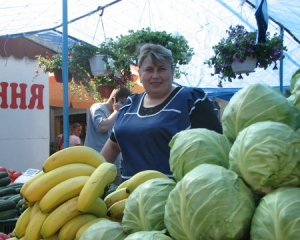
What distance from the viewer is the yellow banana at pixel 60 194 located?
185 cm

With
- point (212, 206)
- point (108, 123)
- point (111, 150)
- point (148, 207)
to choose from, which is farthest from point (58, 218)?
point (108, 123)

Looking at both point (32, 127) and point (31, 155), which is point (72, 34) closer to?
point (32, 127)

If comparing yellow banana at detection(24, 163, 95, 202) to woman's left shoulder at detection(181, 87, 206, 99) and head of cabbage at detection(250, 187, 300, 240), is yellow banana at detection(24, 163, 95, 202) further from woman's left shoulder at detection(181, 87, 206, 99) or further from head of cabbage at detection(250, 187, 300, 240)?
head of cabbage at detection(250, 187, 300, 240)

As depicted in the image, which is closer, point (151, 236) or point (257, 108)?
point (151, 236)

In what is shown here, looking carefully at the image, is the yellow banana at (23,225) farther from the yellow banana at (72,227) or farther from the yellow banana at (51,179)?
the yellow banana at (72,227)

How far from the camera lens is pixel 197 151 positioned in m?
1.36

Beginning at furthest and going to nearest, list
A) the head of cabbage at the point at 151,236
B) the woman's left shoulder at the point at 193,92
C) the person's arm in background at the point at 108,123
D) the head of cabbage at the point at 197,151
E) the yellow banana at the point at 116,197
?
1. the person's arm in background at the point at 108,123
2. the woman's left shoulder at the point at 193,92
3. the yellow banana at the point at 116,197
4. the head of cabbage at the point at 197,151
5. the head of cabbage at the point at 151,236

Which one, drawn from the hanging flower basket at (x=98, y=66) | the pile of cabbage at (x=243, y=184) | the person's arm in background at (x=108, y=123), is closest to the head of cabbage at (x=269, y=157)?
the pile of cabbage at (x=243, y=184)

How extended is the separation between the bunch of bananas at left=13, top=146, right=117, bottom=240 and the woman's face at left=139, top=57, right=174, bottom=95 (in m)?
0.87

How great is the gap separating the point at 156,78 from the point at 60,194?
1.13 metres

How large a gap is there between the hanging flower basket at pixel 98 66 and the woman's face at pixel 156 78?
3.12 metres

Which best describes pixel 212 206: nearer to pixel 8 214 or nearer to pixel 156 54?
pixel 156 54

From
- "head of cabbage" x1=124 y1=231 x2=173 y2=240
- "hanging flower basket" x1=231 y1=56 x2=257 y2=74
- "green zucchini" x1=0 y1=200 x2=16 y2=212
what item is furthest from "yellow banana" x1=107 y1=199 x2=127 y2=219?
"hanging flower basket" x1=231 y1=56 x2=257 y2=74

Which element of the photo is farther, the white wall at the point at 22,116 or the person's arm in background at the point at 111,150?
the white wall at the point at 22,116
